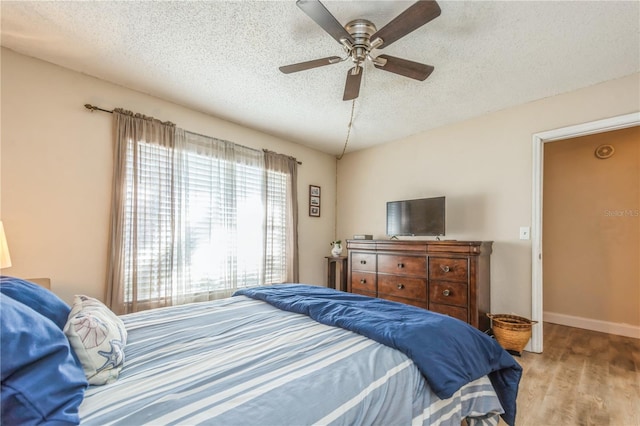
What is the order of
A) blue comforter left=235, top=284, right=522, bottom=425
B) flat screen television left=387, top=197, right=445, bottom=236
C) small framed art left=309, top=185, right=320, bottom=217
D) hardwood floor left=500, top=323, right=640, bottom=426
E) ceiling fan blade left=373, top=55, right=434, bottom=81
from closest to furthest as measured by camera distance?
blue comforter left=235, top=284, right=522, bottom=425 → hardwood floor left=500, top=323, right=640, bottom=426 → ceiling fan blade left=373, top=55, right=434, bottom=81 → flat screen television left=387, top=197, right=445, bottom=236 → small framed art left=309, top=185, right=320, bottom=217

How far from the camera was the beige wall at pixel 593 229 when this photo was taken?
3.31 m

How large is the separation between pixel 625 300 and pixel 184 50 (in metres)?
5.01

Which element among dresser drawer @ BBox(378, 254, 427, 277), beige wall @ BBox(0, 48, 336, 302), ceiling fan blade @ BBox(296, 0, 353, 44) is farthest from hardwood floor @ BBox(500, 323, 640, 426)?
beige wall @ BBox(0, 48, 336, 302)

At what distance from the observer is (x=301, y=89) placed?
271 centimetres

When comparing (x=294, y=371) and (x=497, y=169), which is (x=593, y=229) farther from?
(x=294, y=371)

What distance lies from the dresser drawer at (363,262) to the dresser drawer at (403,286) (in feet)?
0.57

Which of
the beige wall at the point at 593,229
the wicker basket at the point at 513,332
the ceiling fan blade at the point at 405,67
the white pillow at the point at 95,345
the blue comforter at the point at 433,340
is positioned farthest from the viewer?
the beige wall at the point at 593,229

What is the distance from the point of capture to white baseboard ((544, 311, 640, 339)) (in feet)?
10.5

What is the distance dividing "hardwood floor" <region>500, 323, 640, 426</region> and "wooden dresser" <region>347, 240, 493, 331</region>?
1.90 ft

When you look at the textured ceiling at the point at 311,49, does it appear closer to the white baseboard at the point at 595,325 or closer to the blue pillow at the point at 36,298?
the blue pillow at the point at 36,298

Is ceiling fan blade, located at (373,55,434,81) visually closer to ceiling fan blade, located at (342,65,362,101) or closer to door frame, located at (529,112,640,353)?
ceiling fan blade, located at (342,65,362,101)

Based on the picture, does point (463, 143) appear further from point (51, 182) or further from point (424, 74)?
point (51, 182)

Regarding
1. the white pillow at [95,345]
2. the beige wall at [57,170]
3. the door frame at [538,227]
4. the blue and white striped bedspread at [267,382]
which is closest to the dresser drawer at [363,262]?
the door frame at [538,227]

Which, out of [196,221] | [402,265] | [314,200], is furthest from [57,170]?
[402,265]
